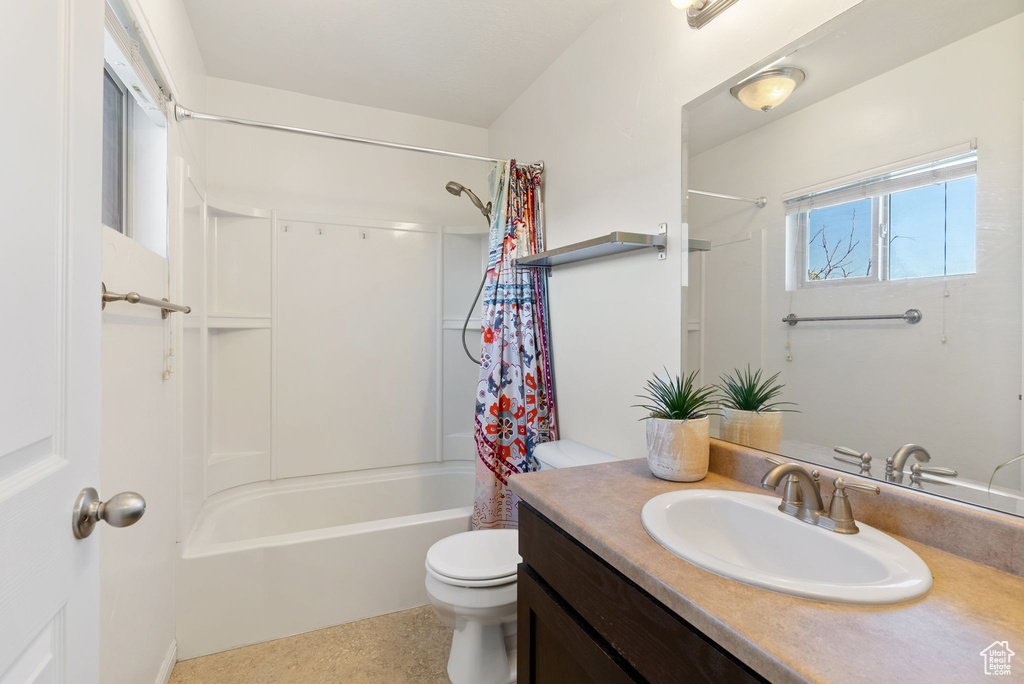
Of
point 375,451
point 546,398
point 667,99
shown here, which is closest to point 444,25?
point 667,99

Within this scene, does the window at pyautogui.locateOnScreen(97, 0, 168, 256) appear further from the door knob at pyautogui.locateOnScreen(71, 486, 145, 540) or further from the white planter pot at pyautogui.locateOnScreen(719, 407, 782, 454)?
the white planter pot at pyautogui.locateOnScreen(719, 407, 782, 454)

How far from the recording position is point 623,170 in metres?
1.71

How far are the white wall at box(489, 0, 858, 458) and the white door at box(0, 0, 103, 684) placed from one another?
4.46 feet

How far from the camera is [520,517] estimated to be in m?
1.20

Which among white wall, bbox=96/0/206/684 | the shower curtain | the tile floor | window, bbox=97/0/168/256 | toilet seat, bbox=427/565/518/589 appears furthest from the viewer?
the shower curtain

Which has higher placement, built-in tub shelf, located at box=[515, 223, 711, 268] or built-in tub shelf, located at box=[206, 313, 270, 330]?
built-in tub shelf, located at box=[515, 223, 711, 268]

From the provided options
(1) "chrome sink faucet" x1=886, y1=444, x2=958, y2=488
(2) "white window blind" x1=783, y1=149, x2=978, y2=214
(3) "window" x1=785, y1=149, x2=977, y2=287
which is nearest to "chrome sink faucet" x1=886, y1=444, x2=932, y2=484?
(1) "chrome sink faucet" x1=886, y1=444, x2=958, y2=488

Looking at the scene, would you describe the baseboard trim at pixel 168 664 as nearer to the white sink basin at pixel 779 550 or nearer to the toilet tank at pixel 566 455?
the toilet tank at pixel 566 455

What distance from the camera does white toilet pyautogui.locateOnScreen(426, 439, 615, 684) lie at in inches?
57.8

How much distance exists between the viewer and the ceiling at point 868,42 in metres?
0.86

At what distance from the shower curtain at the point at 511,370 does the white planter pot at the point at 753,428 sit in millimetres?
914

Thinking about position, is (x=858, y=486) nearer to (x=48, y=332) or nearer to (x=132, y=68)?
(x=48, y=332)

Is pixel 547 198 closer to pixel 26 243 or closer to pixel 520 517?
pixel 520 517

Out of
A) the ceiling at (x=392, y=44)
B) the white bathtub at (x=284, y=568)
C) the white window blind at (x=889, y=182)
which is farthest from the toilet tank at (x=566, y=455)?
the ceiling at (x=392, y=44)
